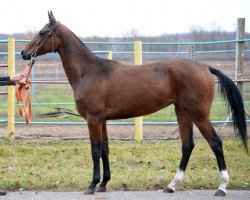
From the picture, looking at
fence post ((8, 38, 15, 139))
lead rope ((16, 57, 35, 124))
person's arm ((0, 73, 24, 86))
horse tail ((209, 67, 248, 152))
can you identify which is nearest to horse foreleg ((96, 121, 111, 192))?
lead rope ((16, 57, 35, 124))

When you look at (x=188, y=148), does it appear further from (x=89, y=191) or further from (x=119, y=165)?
(x=119, y=165)

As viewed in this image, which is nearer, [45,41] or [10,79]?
[10,79]

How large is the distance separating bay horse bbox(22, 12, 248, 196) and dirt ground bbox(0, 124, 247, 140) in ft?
13.4

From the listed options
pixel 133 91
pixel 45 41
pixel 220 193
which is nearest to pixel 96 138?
pixel 133 91

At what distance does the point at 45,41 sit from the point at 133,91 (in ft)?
4.59

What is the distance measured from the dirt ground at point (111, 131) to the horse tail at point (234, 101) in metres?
4.04

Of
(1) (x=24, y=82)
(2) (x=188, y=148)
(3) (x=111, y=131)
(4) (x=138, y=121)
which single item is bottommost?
(3) (x=111, y=131)

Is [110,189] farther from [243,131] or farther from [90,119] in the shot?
[243,131]

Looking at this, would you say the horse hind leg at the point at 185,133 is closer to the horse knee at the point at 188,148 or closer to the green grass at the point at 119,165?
the horse knee at the point at 188,148

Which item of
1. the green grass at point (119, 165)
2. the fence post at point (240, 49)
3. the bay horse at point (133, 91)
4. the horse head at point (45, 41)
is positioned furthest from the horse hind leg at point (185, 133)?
the fence post at point (240, 49)

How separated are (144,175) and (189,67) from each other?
180 cm

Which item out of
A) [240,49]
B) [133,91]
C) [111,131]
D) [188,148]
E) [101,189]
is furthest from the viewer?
[111,131]

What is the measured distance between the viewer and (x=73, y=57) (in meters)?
7.90

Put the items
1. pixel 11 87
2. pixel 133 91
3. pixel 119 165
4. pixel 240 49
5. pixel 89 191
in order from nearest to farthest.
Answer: pixel 89 191
pixel 133 91
pixel 119 165
pixel 11 87
pixel 240 49
